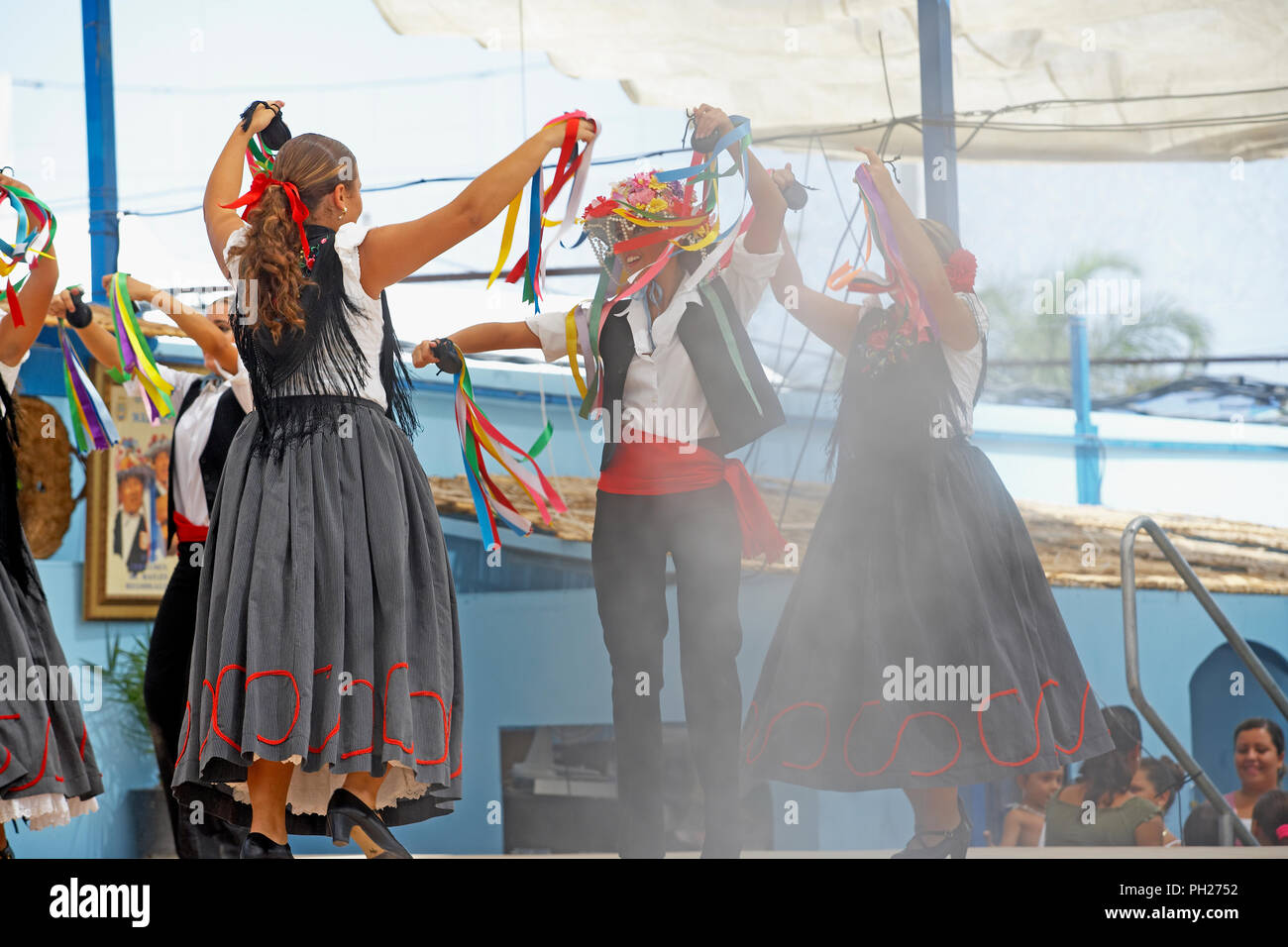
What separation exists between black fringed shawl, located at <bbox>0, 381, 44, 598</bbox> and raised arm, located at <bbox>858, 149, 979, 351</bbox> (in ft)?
7.29

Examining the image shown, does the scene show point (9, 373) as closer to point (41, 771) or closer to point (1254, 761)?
point (41, 771)

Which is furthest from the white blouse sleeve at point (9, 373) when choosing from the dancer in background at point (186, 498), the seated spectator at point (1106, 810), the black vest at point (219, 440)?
the seated spectator at point (1106, 810)

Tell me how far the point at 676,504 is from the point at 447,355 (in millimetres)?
Answer: 635

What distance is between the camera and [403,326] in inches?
155

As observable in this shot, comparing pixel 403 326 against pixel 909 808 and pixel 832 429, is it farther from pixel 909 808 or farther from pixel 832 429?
pixel 909 808

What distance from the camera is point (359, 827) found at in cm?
251

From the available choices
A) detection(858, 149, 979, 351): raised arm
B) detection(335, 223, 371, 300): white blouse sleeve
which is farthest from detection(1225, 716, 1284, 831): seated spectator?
detection(335, 223, 371, 300): white blouse sleeve

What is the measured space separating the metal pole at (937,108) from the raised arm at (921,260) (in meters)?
0.46

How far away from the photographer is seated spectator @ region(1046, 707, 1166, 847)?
138 inches

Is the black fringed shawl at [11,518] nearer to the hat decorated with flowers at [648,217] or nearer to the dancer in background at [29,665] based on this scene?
the dancer in background at [29,665]

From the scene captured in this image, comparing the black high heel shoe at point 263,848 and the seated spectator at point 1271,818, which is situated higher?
the black high heel shoe at point 263,848

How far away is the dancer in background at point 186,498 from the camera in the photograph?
355 centimetres

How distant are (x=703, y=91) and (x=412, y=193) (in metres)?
0.93
